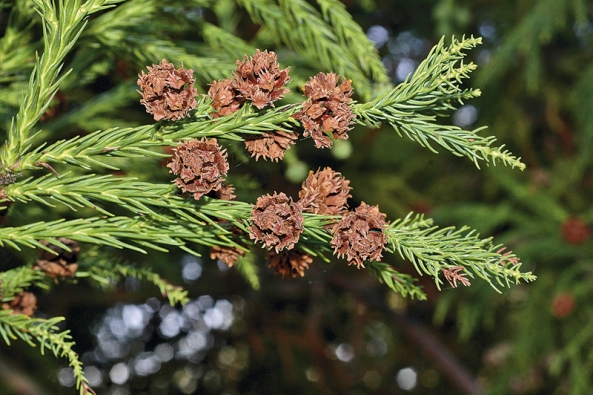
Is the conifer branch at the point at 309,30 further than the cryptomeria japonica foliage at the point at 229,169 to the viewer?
Yes

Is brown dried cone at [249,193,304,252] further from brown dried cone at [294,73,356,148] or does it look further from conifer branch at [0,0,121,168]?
conifer branch at [0,0,121,168]

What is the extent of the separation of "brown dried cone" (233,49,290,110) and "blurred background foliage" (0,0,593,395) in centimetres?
38

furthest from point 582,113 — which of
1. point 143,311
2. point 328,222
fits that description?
point 143,311

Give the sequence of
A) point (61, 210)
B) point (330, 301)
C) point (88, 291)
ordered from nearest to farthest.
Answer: point (61, 210), point (88, 291), point (330, 301)

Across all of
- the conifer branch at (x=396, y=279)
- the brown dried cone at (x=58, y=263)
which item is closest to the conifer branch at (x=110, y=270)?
the brown dried cone at (x=58, y=263)

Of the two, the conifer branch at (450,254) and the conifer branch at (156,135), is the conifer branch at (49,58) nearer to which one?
the conifer branch at (156,135)

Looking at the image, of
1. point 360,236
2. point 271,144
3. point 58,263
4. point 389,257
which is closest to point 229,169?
point 271,144

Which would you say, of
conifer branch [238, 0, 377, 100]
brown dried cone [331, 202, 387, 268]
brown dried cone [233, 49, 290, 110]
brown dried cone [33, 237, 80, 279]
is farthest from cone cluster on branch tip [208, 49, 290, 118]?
conifer branch [238, 0, 377, 100]

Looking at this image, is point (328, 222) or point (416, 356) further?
point (416, 356)

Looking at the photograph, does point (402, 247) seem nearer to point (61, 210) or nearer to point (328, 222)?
point (328, 222)

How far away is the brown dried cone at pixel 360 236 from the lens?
578mm

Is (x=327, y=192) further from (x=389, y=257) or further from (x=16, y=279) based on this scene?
(x=389, y=257)

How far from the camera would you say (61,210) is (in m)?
1.18

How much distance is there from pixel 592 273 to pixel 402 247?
6.20ft
